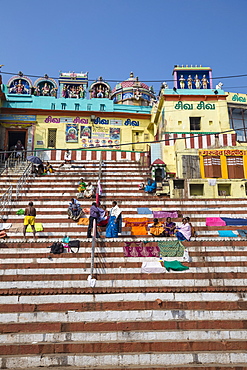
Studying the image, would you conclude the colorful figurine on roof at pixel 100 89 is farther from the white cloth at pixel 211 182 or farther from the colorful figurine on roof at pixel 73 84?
the white cloth at pixel 211 182

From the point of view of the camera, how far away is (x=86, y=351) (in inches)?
251

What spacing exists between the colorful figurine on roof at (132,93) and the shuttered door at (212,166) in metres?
11.7

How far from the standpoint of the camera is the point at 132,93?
1067 inches

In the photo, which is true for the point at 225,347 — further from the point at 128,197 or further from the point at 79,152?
the point at 79,152

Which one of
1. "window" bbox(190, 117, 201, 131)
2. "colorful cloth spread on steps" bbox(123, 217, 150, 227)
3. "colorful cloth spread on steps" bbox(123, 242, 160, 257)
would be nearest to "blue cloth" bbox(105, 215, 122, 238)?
"colorful cloth spread on steps" bbox(123, 242, 160, 257)

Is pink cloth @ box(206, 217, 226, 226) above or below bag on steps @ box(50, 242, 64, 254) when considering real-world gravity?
above

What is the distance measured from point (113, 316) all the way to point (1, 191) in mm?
9175

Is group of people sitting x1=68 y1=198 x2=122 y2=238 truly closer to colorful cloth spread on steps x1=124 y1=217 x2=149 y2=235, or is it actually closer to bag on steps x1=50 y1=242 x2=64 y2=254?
colorful cloth spread on steps x1=124 y1=217 x2=149 y2=235

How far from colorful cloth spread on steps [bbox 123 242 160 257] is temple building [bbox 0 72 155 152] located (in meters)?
15.2

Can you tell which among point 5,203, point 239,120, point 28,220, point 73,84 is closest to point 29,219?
point 28,220

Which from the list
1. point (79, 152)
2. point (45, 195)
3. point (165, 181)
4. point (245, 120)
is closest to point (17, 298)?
point (45, 195)

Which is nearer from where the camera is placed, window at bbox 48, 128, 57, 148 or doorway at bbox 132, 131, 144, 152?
window at bbox 48, 128, 57, 148

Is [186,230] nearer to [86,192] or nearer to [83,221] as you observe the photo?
[83,221]

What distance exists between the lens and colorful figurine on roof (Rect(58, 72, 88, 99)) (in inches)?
1033
